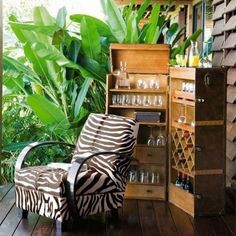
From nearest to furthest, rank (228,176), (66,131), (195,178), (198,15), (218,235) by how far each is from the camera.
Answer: (218,235)
(195,178)
(228,176)
(66,131)
(198,15)

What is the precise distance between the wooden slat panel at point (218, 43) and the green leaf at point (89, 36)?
3.95ft

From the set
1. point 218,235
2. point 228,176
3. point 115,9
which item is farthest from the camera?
point 115,9

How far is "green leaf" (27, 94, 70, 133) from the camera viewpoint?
5.32 metres

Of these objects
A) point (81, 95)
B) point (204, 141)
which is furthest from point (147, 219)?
point (81, 95)

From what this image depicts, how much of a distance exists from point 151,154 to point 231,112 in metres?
0.86

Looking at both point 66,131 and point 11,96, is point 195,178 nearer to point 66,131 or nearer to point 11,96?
point 66,131

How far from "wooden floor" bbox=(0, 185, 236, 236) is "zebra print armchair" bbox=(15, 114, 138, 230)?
0.12 meters

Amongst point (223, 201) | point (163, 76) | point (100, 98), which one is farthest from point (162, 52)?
point (223, 201)

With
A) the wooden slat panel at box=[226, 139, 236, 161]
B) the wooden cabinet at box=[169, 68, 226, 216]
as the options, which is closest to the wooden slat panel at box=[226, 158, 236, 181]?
the wooden slat panel at box=[226, 139, 236, 161]

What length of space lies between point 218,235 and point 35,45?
264 centimetres

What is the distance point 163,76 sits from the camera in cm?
503

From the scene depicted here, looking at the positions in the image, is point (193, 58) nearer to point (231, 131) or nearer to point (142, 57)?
point (142, 57)

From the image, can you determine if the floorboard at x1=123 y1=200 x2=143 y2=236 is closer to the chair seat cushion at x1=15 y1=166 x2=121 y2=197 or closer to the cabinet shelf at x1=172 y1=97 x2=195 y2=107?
the chair seat cushion at x1=15 y1=166 x2=121 y2=197

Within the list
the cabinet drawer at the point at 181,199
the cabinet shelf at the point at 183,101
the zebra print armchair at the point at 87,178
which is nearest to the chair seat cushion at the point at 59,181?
the zebra print armchair at the point at 87,178
